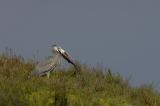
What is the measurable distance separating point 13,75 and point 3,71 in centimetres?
36

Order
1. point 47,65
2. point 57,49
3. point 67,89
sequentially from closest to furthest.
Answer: point 67,89 < point 47,65 < point 57,49

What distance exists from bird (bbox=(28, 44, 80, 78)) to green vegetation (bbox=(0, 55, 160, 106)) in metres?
0.17

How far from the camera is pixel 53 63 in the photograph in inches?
818

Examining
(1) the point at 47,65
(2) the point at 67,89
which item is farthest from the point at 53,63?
(2) the point at 67,89

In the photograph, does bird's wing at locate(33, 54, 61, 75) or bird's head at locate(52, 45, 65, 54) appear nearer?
bird's wing at locate(33, 54, 61, 75)

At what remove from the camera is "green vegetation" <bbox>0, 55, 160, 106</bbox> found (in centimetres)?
1816

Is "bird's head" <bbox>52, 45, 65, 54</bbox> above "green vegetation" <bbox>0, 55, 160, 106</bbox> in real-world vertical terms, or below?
above

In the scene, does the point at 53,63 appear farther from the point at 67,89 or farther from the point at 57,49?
the point at 67,89

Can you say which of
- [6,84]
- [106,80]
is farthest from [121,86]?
[6,84]

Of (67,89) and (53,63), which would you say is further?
(53,63)

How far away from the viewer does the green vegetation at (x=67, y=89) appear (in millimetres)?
18156

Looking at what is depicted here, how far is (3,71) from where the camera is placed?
2017 centimetres

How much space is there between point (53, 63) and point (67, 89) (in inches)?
73.9

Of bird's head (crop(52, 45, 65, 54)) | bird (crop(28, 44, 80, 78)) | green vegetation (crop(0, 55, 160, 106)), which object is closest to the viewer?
green vegetation (crop(0, 55, 160, 106))
